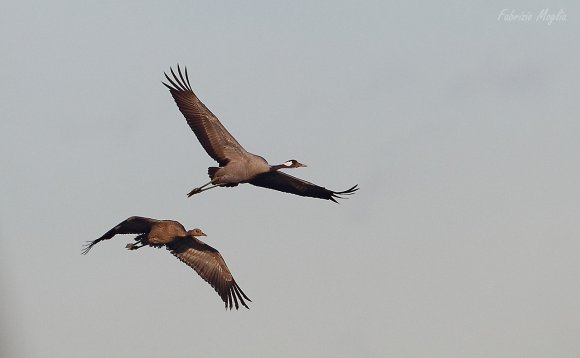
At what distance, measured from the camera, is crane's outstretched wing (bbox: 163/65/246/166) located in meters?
26.6

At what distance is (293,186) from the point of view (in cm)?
2839

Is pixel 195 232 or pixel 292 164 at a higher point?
pixel 292 164

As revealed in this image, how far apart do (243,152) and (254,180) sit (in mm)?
1113

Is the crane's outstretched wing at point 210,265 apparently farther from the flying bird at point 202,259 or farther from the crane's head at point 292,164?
the crane's head at point 292,164

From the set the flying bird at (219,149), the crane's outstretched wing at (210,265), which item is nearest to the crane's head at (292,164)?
the flying bird at (219,149)

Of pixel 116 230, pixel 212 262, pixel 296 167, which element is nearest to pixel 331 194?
pixel 296 167

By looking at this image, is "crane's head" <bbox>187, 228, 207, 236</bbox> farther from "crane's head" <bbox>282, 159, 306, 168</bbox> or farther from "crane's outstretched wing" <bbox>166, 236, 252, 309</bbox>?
"crane's head" <bbox>282, 159, 306, 168</bbox>

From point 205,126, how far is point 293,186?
10.1 ft

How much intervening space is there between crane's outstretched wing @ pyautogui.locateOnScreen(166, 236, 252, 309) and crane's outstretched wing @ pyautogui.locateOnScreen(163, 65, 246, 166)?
2.69 m

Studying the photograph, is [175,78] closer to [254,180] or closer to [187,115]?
[187,115]

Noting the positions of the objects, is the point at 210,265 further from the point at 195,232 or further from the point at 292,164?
the point at 292,164

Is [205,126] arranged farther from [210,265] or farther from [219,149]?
[210,265]

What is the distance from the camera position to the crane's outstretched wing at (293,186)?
90.8 feet

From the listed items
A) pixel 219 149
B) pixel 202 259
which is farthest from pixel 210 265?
pixel 219 149
